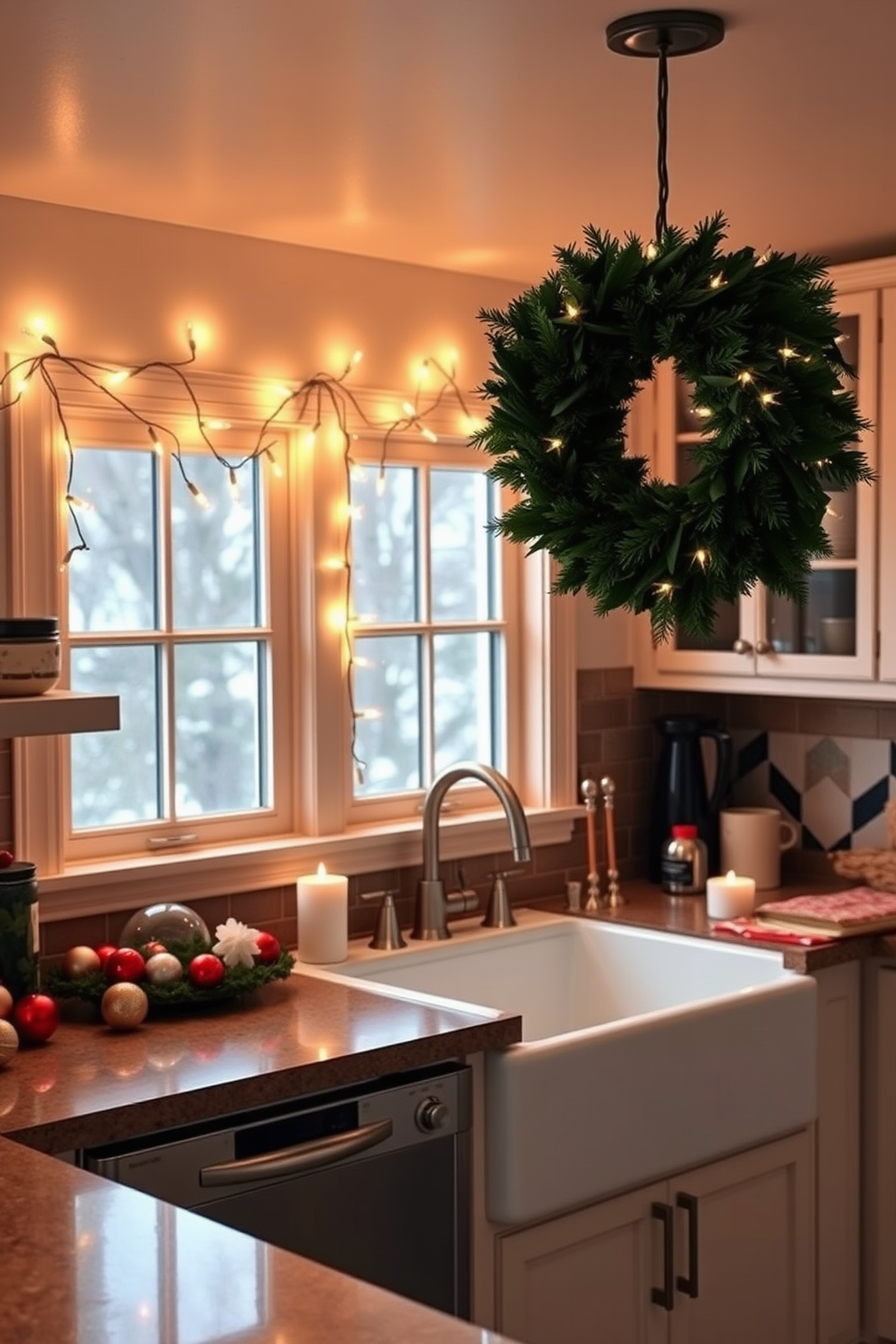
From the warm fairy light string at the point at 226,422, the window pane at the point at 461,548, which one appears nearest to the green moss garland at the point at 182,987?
the warm fairy light string at the point at 226,422

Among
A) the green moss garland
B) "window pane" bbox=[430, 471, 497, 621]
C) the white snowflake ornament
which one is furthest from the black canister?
"window pane" bbox=[430, 471, 497, 621]

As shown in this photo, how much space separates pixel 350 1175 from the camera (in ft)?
8.77

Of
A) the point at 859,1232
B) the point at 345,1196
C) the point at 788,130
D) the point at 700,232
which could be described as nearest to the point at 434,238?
the point at 788,130

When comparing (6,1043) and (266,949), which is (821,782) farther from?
(6,1043)

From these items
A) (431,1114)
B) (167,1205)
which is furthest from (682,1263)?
(167,1205)

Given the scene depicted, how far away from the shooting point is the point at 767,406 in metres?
2.02

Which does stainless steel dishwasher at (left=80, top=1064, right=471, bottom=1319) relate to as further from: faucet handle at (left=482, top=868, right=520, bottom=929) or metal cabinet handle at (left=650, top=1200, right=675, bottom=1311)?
faucet handle at (left=482, top=868, right=520, bottom=929)

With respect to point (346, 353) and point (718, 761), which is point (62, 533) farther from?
point (718, 761)

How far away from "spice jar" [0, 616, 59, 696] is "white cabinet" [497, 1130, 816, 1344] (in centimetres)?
121

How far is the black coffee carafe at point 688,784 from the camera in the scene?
13.8 ft

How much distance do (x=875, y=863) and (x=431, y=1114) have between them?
1.54 metres

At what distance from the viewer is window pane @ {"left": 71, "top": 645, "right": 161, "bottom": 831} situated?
3.29 metres

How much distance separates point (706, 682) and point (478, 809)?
25.0 inches

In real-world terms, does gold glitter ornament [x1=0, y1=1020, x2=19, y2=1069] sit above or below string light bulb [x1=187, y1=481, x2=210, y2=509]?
below
